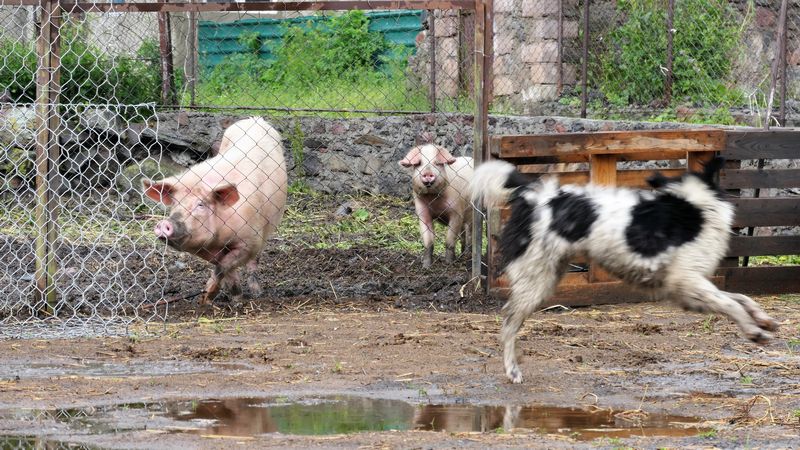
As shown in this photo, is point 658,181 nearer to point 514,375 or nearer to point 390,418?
point 514,375

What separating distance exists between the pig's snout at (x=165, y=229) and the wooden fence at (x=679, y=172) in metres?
2.07

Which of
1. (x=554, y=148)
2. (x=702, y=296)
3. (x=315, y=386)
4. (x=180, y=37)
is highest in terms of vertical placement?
(x=180, y=37)

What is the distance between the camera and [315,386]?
5.14 metres

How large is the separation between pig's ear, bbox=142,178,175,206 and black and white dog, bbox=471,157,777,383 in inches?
105

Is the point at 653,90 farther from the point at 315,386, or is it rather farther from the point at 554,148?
the point at 315,386

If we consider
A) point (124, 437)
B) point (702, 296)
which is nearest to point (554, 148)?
point (702, 296)

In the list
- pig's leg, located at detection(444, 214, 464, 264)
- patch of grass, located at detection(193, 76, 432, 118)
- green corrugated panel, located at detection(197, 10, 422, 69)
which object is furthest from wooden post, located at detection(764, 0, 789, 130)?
green corrugated panel, located at detection(197, 10, 422, 69)

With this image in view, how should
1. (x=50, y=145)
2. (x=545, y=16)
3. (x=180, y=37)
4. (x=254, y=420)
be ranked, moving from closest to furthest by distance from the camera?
1. (x=254, y=420)
2. (x=50, y=145)
3. (x=545, y=16)
4. (x=180, y=37)

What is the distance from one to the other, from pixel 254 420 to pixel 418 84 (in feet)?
29.9

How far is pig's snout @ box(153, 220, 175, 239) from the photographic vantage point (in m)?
6.88

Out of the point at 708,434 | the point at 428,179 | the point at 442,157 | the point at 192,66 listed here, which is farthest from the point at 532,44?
the point at 708,434

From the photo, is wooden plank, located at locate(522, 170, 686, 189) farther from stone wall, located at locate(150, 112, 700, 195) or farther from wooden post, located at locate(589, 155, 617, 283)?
stone wall, located at locate(150, 112, 700, 195)

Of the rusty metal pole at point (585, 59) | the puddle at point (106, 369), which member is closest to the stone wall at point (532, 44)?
the rusty metal pole at point (585, 59)

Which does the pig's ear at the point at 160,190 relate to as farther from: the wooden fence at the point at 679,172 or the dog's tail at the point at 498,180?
the dog's tail at the point at 498,180
